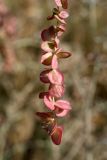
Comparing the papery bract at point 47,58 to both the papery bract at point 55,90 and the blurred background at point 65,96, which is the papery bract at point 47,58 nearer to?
the papery bract at point 55,90

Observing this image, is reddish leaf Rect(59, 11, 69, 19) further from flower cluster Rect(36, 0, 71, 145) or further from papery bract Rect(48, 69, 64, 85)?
papery bract Rect(48, 69, 64, 85)

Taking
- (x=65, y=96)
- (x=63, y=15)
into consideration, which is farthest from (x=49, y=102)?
(x=65, y=96)

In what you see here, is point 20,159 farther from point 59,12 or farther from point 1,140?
point 59,12

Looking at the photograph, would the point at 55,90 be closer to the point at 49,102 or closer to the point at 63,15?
the point at 49,102

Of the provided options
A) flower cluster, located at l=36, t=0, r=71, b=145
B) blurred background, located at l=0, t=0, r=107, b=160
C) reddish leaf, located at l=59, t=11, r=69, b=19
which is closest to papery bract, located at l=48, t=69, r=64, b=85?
flower cluster, located at l=36, t=0, r=71, b=145

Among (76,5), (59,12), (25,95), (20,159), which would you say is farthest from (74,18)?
(59,12)

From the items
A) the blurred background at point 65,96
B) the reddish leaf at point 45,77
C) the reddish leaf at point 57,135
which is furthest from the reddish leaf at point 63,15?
the blurred background at point 65,96
